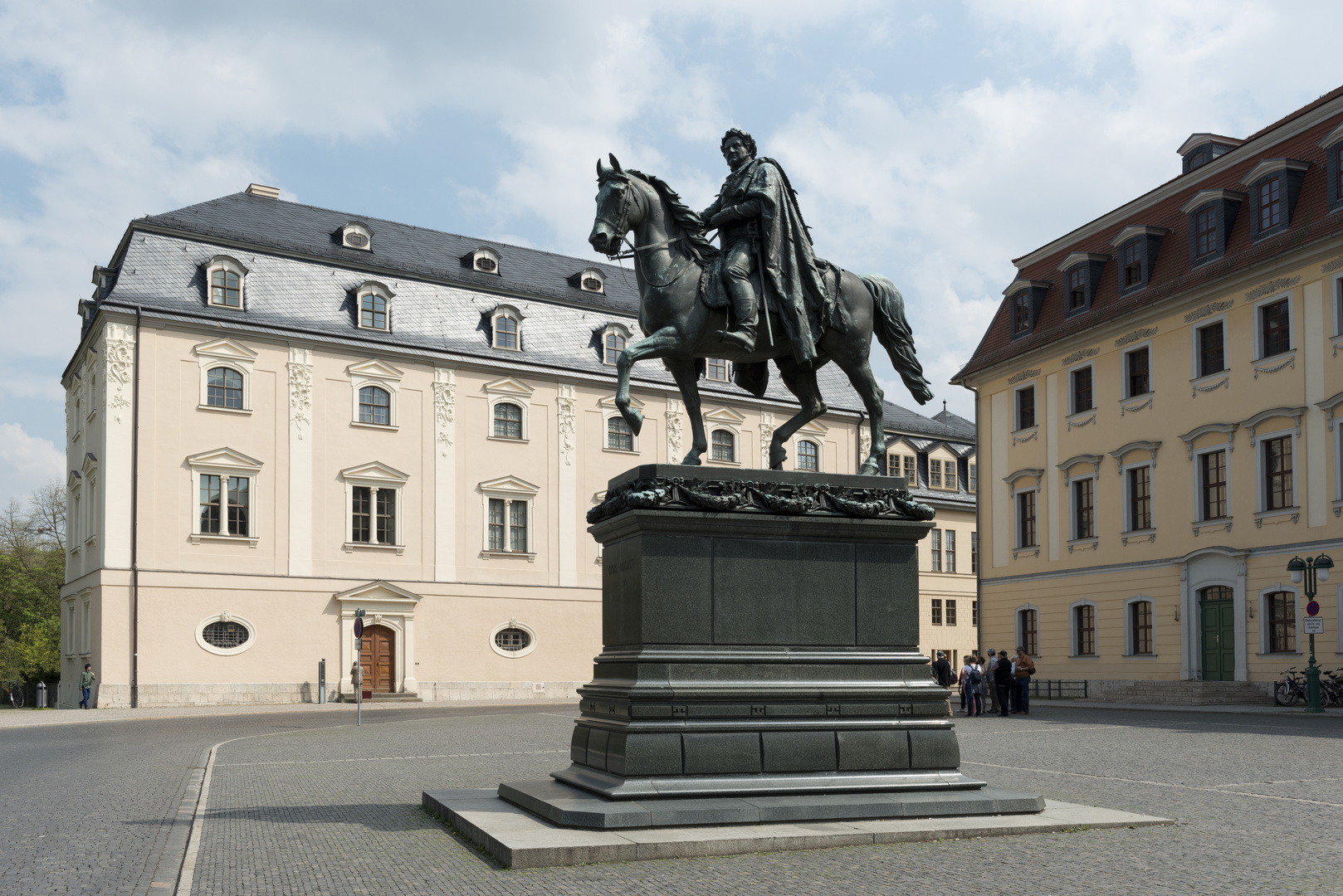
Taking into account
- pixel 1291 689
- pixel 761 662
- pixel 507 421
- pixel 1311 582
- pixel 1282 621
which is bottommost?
pixel 1291 689

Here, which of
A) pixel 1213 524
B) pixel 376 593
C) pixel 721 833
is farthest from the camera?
pixel 376 593

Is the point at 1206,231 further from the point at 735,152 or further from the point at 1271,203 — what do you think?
the point at 735,152

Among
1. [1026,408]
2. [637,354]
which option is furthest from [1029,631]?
[637,354]

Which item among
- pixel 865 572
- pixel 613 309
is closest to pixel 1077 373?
pixel 613 309

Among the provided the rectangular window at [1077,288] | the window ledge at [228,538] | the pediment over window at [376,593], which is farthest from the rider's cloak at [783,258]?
the pediment over window at [376,593]

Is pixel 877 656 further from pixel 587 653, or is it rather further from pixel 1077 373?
pixel 587 653

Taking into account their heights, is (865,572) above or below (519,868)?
above

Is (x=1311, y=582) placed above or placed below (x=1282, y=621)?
above

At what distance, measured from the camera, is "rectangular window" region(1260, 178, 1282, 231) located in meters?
31.6

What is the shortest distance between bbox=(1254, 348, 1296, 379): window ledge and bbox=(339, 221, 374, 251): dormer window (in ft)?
98.1

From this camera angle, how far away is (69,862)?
818 centimetres

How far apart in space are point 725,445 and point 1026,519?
1338 centimetres

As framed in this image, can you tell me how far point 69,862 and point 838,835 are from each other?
4.96 m

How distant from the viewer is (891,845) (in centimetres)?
789
